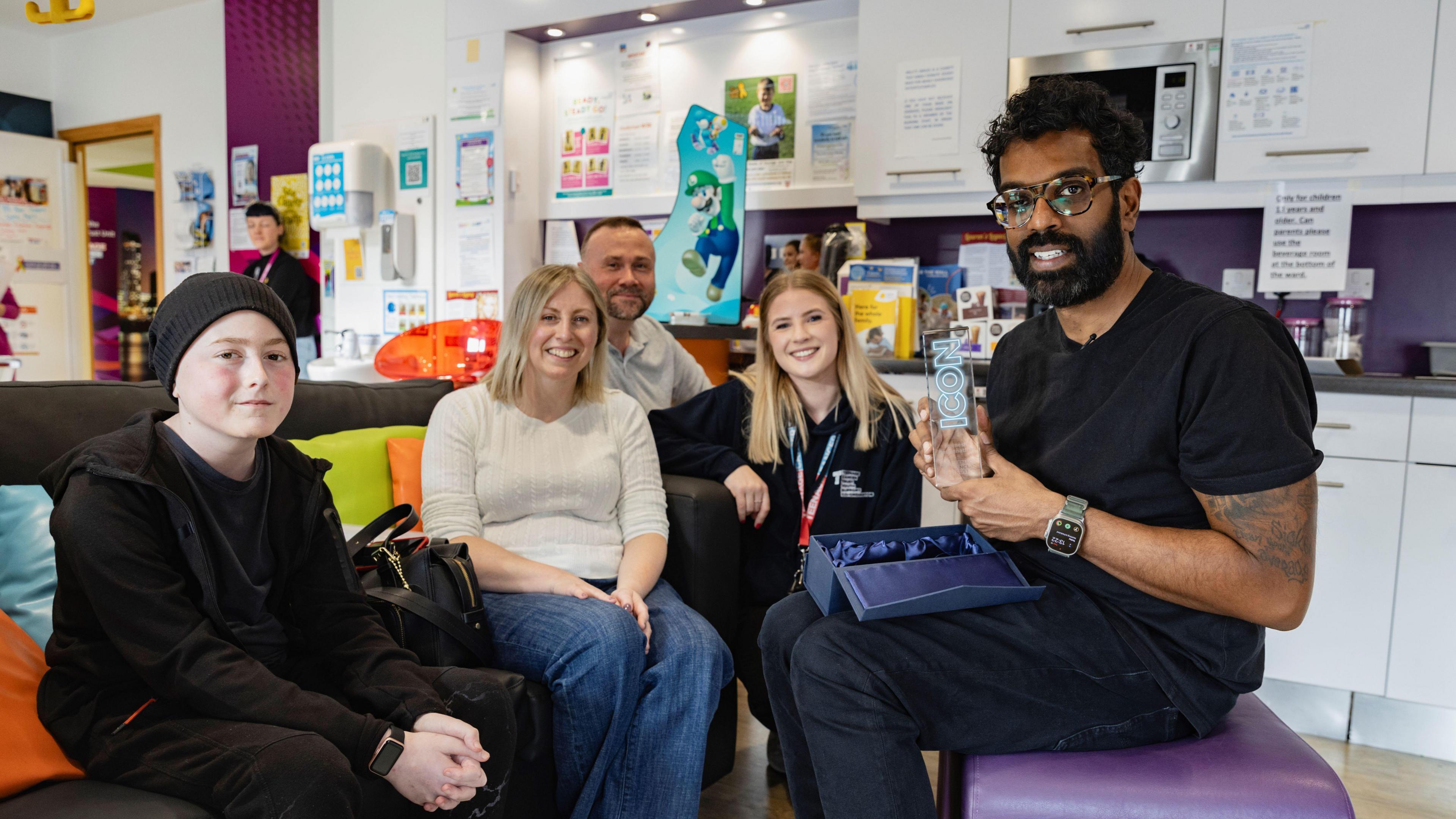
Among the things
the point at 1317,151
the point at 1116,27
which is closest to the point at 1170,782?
the point at 1317,151

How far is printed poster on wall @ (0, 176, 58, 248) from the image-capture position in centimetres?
605

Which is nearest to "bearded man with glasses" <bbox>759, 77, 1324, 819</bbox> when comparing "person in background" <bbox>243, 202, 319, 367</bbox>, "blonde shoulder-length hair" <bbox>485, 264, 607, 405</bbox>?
"blonde shoulder-length hair" <bbox>485, 264, 607, 405</bbox>

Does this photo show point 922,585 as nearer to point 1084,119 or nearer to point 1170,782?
point 1170,782

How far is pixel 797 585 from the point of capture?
1.96 m

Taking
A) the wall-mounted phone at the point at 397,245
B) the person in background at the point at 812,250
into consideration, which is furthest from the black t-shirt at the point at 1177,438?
the wall-mounted phone at the point at 397,245

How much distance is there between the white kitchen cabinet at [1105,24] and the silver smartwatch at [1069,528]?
2.23 metres

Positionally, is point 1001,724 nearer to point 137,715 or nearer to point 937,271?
point 137,715

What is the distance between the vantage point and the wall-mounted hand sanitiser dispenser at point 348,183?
176 inches

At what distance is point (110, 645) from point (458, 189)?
3.54 meters

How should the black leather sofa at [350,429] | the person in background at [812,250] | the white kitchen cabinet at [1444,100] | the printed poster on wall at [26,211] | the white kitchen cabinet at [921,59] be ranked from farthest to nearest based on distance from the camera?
the printed poster on wall at [26,211] → the person in background at [812,250] → the white kitchen cabinet at [921,59] → the white kitchen cabinet at [1444,100] → the black leather sofa at [350,429]

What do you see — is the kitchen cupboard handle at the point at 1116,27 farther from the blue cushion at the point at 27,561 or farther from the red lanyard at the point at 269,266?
the red lanyard at the point at 269,266

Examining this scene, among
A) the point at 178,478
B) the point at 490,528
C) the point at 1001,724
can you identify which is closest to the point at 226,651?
the point at 178,478

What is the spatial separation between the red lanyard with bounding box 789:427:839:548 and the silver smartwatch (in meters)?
0.79

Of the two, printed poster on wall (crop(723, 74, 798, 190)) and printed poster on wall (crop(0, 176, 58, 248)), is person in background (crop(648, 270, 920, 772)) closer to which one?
printed poster on wall (crop(723, 74, 798, 190))
